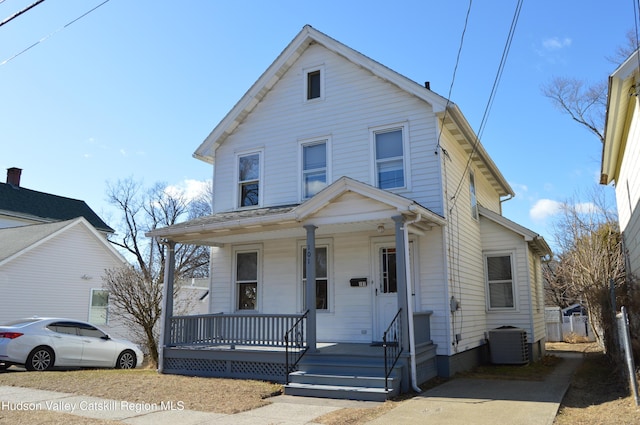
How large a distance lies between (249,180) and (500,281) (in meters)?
7.55

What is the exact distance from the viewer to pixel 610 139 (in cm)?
A: 1152

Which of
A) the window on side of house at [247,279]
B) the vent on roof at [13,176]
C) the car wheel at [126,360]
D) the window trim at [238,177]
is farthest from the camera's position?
the vent on roof at [13,176]

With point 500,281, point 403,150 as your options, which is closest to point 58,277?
point 403,150

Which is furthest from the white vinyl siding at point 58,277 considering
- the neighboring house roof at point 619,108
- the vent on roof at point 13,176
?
the neighboring house roof at point 619,108

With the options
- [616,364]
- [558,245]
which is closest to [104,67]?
[616,364]

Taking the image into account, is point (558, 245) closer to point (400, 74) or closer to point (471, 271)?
point (471, 271)

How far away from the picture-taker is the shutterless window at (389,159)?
11.9 metres

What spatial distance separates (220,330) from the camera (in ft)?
37.9

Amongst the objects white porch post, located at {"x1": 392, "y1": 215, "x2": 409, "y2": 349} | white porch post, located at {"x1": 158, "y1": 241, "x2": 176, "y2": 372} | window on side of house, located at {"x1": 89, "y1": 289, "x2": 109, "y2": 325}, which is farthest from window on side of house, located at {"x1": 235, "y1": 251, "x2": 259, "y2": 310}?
window on side of house, located at {"x1": 89, "y1": 289, "x2": 109, "y2": 325}

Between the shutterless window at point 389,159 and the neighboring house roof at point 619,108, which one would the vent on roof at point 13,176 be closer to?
the shutterless window at point 389,159

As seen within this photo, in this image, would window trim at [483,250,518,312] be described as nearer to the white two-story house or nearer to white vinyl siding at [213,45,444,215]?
the white two-story house

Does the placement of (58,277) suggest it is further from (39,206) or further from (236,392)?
(236,392)

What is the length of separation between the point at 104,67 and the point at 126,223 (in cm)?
3428

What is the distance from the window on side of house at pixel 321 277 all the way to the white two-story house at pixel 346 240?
29 millimetres
